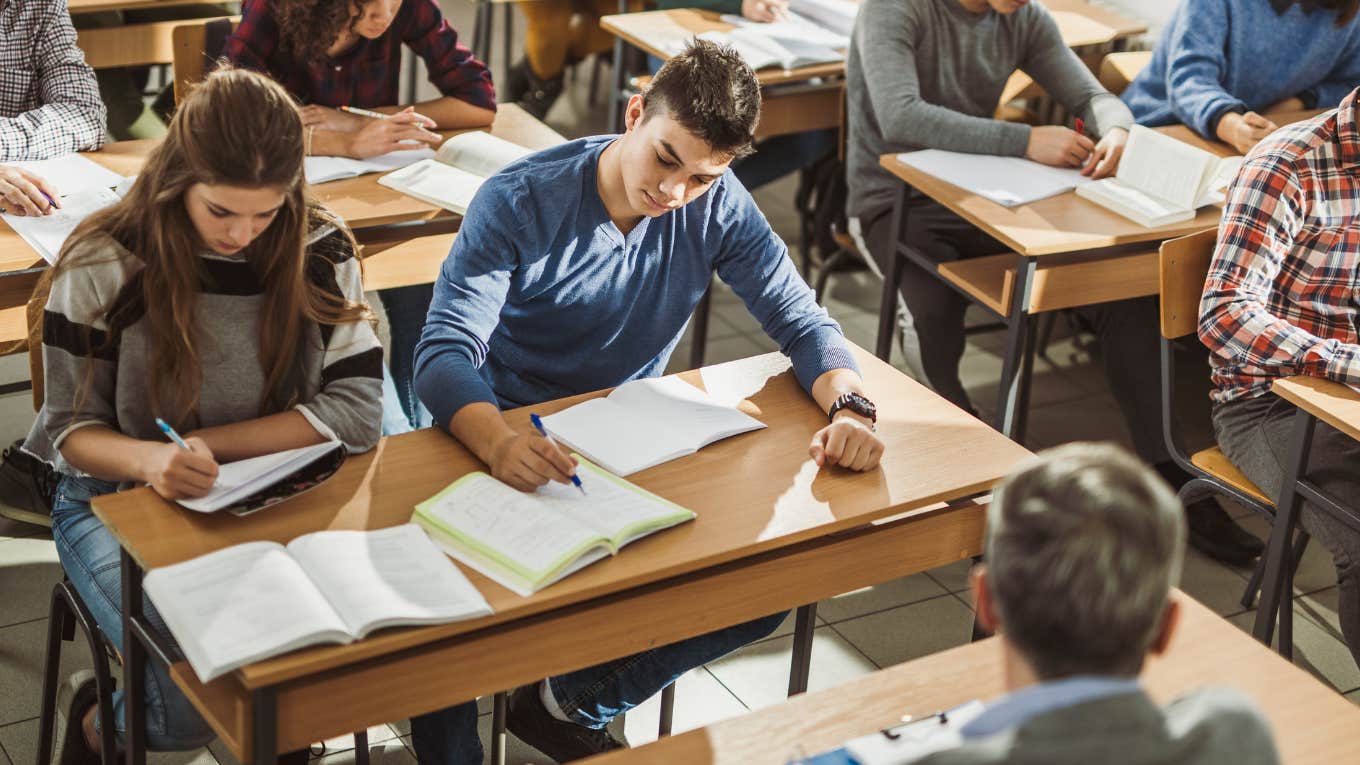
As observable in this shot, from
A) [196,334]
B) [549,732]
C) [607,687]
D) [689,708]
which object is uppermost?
[196,334]

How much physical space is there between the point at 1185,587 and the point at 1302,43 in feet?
4.92

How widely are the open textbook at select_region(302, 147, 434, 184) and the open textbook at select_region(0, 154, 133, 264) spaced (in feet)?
1.24

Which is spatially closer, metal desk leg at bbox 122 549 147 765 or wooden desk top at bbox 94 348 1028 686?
wooden desk top at bbox 94 348 1028 686

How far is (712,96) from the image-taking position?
204 centimetres

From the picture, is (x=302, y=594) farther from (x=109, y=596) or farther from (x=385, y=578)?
(x=109, y=596)

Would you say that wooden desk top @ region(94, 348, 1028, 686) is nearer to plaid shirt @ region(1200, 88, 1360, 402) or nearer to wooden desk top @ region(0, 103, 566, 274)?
plaid shirt @ region(1200, 88, 1360, 402)

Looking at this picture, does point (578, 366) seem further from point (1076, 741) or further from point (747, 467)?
point (1076, 741)

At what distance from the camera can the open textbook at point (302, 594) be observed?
4.85ft

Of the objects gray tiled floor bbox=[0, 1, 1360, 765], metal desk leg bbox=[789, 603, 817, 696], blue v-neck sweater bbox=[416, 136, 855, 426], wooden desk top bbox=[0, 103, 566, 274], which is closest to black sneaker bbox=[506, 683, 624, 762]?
gray tiled floor bbox=[0, 1, 1360, 765]

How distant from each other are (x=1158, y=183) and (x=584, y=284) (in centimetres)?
150

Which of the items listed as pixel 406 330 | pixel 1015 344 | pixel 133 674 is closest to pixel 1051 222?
pixel 1015 344

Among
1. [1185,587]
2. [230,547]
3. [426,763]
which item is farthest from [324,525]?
[1185,587]

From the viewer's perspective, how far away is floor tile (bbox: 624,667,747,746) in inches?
100

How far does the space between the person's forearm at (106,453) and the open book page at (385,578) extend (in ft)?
0.92
